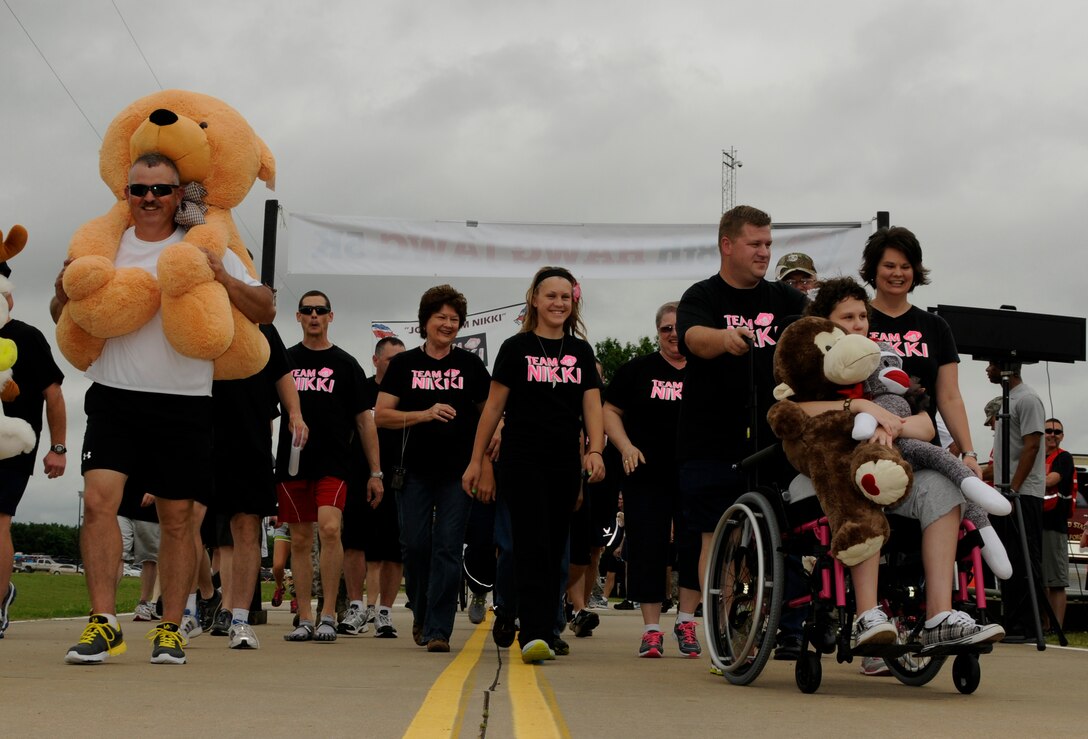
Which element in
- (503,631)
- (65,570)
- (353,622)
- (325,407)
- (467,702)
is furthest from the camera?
(65,570)

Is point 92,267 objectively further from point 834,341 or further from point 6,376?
point 834,341

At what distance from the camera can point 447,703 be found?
489cm

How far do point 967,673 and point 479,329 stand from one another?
10.5m

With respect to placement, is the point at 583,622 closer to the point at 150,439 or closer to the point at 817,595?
the point at 150,439

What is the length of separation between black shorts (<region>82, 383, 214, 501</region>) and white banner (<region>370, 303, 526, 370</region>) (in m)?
8.88

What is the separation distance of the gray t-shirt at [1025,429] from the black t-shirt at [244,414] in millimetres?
5474

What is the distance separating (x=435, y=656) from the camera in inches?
303

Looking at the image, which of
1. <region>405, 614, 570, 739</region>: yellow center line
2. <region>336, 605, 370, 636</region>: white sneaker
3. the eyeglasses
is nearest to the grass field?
<region>336, 605, 370, 636</region>: white sneaker

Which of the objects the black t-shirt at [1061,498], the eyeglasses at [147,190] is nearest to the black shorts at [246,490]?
the eyeglasses at [147,190]

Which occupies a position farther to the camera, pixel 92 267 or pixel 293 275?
pixel 293 275

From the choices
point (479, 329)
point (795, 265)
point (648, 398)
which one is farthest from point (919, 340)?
point (479, 329)

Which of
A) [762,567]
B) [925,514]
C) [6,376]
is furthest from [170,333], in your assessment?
[925,514]

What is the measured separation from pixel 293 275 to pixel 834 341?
8144mm

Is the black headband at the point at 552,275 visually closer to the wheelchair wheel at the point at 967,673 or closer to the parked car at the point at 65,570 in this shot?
the wheelchair wheel at the point at 967,673
